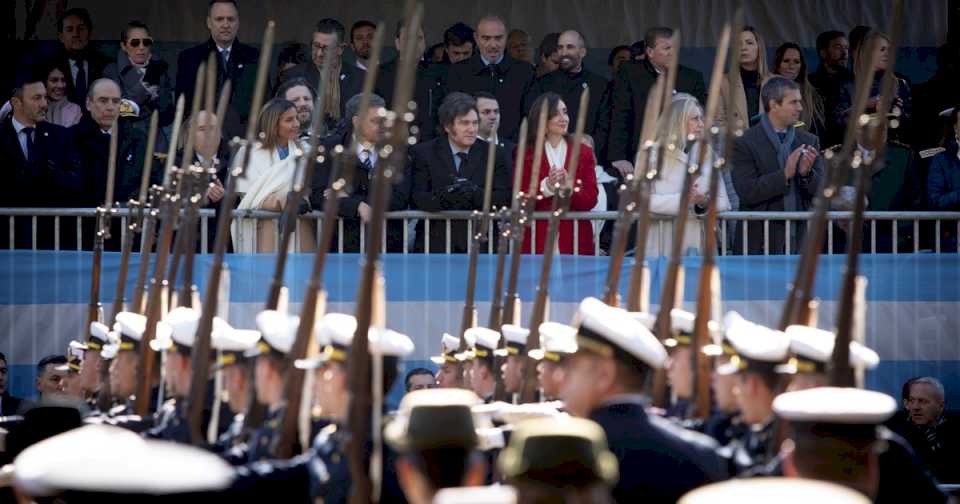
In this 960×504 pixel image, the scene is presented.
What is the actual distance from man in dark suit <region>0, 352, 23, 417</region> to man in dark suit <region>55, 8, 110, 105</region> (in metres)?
2.16

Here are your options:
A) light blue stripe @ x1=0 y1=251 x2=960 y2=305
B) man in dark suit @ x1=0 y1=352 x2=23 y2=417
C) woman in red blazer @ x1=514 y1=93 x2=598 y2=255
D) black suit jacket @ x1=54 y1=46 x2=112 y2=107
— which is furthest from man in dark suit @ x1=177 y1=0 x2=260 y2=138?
man in dark suit @ x1=0 y1=352 x2=23 y2=417

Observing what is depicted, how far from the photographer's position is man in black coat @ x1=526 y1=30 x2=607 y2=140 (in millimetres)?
13125

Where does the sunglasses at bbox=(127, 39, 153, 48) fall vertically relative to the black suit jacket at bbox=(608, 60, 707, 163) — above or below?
above

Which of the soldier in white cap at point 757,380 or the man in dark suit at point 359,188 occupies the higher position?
the man in dark suit at point 359,188

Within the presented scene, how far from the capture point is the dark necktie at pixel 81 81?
1339 centimetres

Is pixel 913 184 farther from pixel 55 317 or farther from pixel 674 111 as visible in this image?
pixel 55 317

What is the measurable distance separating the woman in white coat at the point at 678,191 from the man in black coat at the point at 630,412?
496 centimetres

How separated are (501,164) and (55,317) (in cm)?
299

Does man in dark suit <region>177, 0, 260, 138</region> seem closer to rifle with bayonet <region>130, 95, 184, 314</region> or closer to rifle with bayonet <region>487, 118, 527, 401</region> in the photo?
rifle with bayonet <region>130, 95, 184, 314</region>

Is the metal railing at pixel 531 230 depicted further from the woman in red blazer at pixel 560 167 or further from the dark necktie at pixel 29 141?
the dark necktie at pixel 29 141

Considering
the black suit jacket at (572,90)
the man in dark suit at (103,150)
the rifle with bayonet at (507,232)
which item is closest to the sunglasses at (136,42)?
the man in dark suit at (103,150)

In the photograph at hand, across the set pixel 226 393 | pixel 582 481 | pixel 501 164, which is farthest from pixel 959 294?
pixel 582 481

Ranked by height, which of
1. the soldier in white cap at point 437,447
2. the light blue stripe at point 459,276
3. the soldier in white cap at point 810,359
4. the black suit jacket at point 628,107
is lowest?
the soldier in white cap at point 437,447

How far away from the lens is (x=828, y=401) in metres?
5.39
